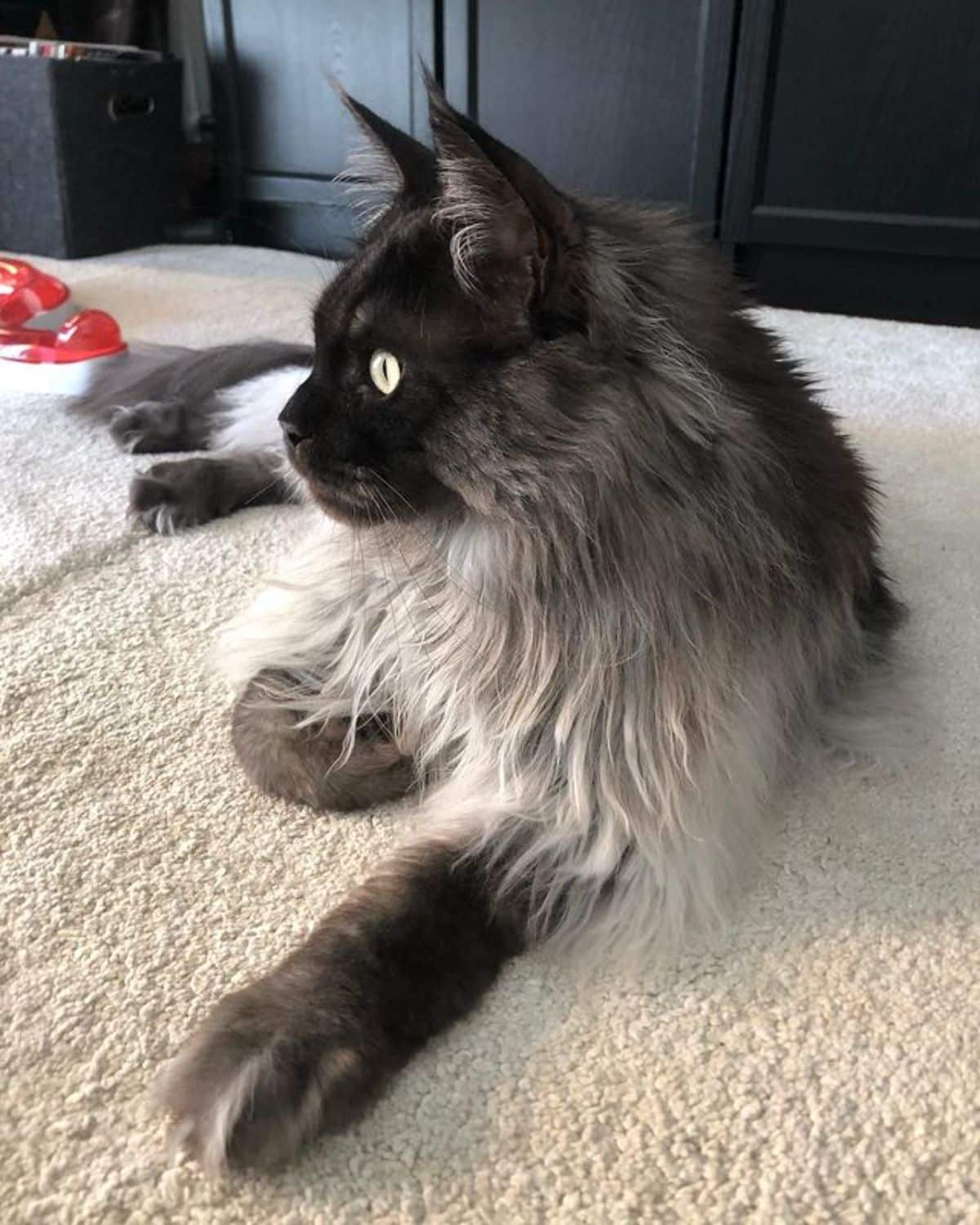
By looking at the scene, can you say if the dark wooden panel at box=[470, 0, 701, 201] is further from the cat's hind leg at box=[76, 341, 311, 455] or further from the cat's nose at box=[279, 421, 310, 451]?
the cat's nose at box=[279, 421, 310, 451]

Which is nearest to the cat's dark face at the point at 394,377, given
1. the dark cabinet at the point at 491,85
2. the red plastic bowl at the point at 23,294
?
the red plastic bowl at the point at 23,294

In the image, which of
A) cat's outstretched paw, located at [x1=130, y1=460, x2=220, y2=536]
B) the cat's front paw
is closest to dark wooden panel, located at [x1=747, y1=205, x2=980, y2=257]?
cat's outstretched paw, located at [x1=130, y1=460, x2=220, y2=536]

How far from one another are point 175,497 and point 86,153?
209cm

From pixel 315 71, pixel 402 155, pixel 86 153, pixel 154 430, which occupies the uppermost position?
pixel 315 71

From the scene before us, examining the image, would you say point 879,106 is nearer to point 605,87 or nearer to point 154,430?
point 605,87

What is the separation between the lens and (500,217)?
0.84 meters

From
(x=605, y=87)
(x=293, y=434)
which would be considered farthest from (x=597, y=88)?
(x=293, y=434)

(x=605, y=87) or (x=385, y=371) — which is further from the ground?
(x=605, y=87)

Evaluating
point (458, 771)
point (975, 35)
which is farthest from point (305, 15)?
point (458, 771)

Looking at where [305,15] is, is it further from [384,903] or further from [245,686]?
[384,903]

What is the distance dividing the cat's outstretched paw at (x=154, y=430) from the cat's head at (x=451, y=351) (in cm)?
98

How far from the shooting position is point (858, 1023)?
2.71ft

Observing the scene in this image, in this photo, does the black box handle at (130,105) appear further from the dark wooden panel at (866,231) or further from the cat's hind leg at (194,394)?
the dark wooden panel at (866,231)

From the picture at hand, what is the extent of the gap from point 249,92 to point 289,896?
321 centimetres
